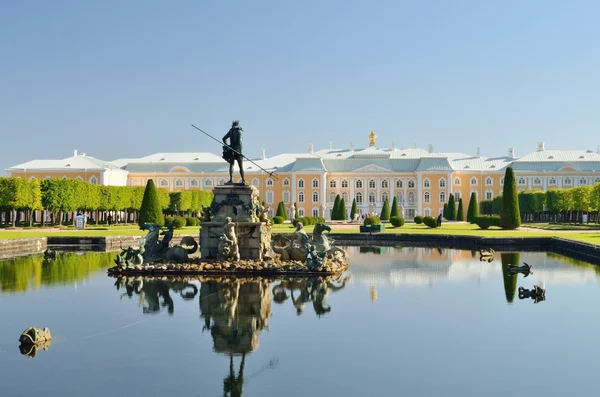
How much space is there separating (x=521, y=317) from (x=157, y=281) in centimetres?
774

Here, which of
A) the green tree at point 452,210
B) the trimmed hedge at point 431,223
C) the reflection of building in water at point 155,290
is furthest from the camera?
the green tree at point 452,210

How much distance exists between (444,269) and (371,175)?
59.5 meters

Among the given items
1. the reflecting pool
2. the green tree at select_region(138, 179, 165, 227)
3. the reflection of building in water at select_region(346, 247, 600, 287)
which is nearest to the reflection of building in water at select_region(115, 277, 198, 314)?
the reflecting pool

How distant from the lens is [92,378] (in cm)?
803

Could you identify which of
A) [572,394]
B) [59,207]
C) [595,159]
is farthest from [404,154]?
[572,394]

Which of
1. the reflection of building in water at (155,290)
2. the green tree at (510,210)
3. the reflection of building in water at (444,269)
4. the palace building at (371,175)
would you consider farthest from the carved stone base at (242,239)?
the palace building at (371,175)

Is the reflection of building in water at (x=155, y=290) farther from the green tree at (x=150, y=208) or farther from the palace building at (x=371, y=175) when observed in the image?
the palace building at (x=371, y=175)

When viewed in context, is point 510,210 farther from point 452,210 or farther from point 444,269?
point 452,210

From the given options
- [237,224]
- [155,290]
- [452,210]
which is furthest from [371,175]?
[155,290]

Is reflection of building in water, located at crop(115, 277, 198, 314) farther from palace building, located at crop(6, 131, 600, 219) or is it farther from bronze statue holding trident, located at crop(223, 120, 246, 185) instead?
palace building, located at crop(6, 131, 600, 219)

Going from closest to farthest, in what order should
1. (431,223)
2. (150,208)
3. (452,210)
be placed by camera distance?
(150,208)
(431,223)
(452,210)

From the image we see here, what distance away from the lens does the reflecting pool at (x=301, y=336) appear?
7859mm

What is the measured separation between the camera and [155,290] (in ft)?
47.6

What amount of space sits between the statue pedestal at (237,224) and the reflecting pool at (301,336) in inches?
78.6
